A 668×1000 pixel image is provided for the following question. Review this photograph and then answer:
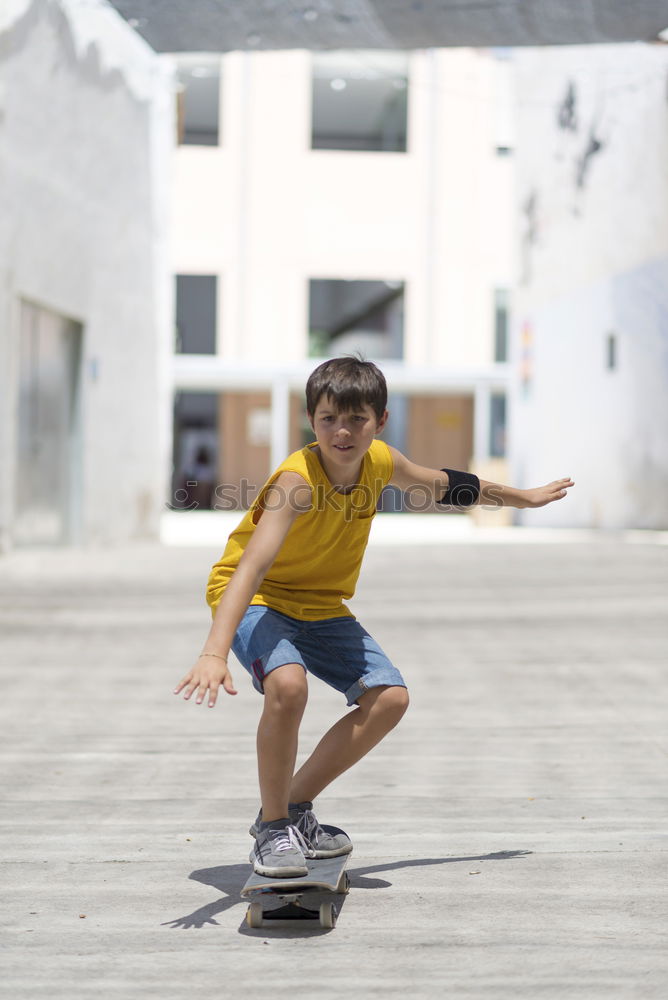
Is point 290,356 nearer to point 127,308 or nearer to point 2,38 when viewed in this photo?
point 127,308

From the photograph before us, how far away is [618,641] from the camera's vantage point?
9.22 meters

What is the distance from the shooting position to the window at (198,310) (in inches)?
1358

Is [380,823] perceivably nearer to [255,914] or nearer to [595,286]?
[255,914]

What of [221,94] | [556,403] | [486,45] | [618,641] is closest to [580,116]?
[556,403]

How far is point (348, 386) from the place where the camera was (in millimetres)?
3572

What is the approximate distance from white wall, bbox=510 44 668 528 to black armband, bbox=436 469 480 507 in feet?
57.6

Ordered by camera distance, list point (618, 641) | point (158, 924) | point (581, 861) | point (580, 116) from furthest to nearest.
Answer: point (580, 116), point (618, 641), point (581, 861), point (158, 924)

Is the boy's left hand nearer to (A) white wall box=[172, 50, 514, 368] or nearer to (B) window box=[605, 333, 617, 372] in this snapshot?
(B) window box=[605, 333, 617, 372]

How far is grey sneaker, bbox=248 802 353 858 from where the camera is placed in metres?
3.77

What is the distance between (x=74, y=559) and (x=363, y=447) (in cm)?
1225

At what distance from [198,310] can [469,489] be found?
31.0 m

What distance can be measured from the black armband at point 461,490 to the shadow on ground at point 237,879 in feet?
3.28

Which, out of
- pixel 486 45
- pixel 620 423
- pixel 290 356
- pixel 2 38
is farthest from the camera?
pixel 290 356

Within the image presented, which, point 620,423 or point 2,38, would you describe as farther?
point 620,423
